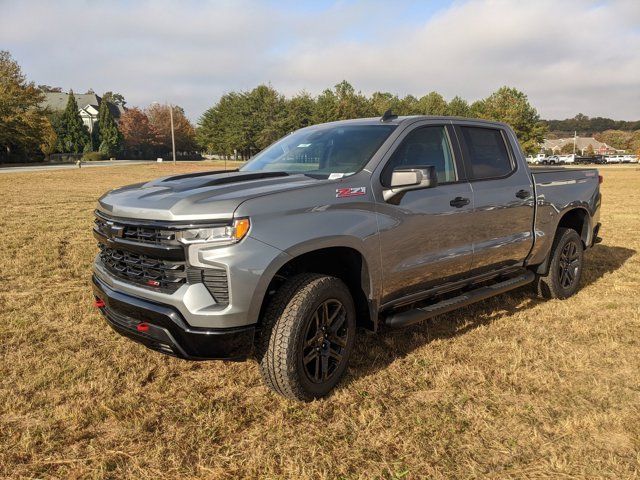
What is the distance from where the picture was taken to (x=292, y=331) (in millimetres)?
2916

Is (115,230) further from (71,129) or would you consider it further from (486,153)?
(71,129)

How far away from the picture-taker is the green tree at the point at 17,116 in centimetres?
4703

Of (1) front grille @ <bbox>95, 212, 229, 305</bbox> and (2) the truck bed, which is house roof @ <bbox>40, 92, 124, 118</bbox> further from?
(1) front grille @ <bbox>95, 212, 229, 305</bbox>

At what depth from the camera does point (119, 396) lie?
3270 mm

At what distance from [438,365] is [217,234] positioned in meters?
2.05

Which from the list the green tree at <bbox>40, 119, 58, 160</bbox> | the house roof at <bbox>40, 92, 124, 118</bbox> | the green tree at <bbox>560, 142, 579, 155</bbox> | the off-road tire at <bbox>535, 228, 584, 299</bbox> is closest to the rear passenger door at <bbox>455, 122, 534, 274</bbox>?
the off-road tire at <bbox>535, 228, 584, 299</bbox>

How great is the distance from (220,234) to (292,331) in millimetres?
717

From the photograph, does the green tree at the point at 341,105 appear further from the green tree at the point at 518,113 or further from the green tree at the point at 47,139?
the green tree at the point at 47,139

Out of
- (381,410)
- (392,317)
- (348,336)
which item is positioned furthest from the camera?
(392,317)

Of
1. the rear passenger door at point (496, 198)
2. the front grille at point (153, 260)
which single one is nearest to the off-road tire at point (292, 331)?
the front grille at point (153, 260)

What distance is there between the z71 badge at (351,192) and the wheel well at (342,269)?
1.16ft

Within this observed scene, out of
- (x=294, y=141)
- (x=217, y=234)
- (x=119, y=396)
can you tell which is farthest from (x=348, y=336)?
(x=294, y=141)

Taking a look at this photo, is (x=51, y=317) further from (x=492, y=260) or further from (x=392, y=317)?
(x=492, y=260)

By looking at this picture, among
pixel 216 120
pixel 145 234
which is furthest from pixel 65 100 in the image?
pixel 145 234
